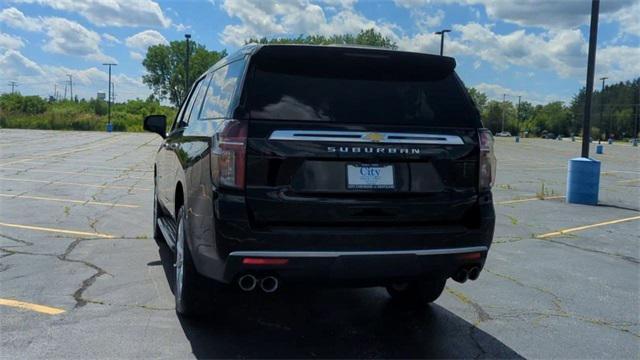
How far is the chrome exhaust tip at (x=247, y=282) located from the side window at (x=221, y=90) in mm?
1052

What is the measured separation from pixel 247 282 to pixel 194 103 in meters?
2.48

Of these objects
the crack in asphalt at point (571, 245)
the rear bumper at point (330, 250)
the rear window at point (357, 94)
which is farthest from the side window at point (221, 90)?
the crack in asphalt at point (571, 245)

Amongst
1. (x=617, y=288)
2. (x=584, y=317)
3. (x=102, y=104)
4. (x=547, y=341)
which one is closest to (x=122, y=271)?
(x=547, y=341)

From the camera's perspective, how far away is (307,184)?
11.4 ft

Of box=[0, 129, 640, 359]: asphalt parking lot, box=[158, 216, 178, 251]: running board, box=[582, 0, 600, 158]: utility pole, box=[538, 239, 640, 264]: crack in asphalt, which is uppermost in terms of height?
box=[582, 0, 600, 158]: utility pole

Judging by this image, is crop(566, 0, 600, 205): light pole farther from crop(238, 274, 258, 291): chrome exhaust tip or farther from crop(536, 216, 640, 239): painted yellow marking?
crop(238, 274, 258, 291): chrome exhaust tip

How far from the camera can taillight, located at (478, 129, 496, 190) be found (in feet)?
12.8

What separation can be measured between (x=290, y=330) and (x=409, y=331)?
2.93 ft

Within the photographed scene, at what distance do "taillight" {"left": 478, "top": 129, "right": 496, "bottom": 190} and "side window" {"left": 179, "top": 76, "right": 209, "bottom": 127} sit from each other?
95.6 inches

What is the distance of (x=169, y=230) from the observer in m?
5.47

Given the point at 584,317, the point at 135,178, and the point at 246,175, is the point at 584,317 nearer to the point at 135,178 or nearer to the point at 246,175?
the point at 246,175

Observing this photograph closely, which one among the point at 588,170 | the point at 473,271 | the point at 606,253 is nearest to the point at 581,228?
the point at 606,253

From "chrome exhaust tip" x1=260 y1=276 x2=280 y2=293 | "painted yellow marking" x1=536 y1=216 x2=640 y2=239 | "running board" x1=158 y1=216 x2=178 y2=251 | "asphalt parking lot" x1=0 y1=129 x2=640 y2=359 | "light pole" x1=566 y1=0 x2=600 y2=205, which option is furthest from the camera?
"light pole" x1=566 y1=0 x2=600 y2=205

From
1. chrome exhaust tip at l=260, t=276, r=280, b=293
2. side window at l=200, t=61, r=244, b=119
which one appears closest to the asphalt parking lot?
chrome exhaust tip at l=260, t=276, r=280, b=293
